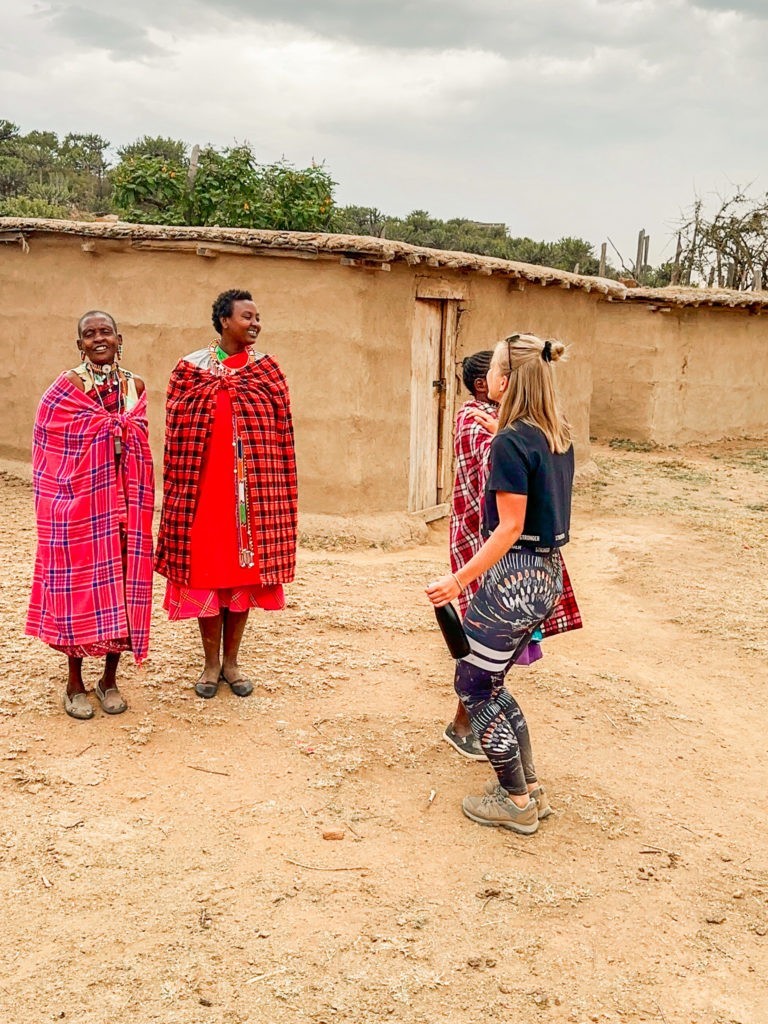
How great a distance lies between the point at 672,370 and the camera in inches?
547

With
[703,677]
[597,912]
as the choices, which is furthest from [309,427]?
[597,912]

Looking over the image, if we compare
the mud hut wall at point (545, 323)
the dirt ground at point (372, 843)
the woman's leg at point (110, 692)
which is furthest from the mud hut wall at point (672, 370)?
the woman's leg at point (110, 692)

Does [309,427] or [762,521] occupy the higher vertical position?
[309,427]

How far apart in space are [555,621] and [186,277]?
5240 millimetres

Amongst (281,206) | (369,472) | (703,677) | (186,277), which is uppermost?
(281,206)

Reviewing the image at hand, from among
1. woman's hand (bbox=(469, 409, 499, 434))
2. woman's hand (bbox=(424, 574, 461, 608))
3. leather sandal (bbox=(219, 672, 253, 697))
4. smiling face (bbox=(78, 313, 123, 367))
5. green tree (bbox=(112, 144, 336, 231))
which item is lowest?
leather sandal (bbox=(219, 672, 253, 697))

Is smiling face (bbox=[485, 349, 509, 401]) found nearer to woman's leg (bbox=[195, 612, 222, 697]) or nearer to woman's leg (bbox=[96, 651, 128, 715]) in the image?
woman's leg (bbox=[195, 612, 222, 697])

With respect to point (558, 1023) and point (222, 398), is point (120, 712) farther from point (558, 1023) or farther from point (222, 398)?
point (558, 1023)

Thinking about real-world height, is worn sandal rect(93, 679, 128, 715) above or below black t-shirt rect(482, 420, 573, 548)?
below

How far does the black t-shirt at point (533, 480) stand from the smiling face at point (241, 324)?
153 centimetres

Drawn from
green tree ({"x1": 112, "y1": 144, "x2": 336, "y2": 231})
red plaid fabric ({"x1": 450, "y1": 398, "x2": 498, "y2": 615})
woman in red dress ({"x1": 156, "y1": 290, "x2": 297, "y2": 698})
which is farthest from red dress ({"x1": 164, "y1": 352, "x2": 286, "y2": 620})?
green tree ({"x1": 112, "y1": 144, "x2": 336, "y2": 231})

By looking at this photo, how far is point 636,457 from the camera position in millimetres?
13188

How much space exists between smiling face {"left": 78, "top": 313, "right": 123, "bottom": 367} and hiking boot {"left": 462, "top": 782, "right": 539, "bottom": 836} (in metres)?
2.28

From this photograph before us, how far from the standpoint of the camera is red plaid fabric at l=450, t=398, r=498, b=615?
3.70 m
